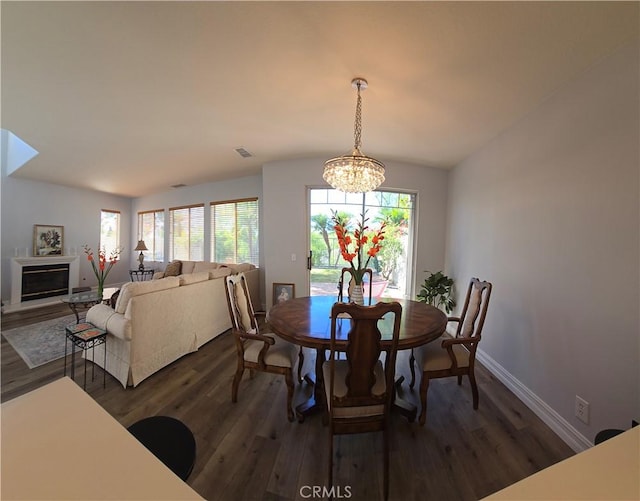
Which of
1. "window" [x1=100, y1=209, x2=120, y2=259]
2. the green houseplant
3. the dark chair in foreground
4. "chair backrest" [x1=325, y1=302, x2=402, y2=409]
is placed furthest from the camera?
"window" [x1=100, y1=209, x2=120, y2=259]

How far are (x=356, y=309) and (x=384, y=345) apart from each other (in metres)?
0.46

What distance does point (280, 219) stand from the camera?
13.1 feet

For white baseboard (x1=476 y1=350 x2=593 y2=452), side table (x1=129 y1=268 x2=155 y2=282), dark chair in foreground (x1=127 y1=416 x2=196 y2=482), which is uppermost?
dark chair in foreground (x1=127 y1=416 x2=196 y2=482)

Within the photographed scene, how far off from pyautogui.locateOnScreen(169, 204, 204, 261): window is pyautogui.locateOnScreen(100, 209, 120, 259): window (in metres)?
1.84

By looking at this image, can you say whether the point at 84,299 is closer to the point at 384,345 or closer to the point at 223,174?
the point at 223,174

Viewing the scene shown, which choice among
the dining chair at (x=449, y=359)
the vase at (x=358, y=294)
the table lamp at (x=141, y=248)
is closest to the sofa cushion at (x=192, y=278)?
the vase at (x=358, y=294)

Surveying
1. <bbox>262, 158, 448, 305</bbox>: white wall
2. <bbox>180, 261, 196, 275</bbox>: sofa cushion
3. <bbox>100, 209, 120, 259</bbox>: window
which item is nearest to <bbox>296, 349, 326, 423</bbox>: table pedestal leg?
<bbox>262, 158, 448, 305</bbox>: white wall

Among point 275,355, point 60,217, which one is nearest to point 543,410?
point 275,355

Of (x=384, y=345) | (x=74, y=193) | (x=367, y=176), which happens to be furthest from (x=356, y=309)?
(x=74, y=193)

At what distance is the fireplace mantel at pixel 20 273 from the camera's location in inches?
178

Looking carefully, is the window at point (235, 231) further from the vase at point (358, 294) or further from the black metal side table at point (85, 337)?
the vase at point (358, 294)

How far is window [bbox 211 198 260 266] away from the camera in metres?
5.05

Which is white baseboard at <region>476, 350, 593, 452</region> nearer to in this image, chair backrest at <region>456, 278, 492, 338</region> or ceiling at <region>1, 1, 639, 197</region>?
chair backrest at <region>456, 278, 492, 338</region>

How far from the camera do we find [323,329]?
172 cm
